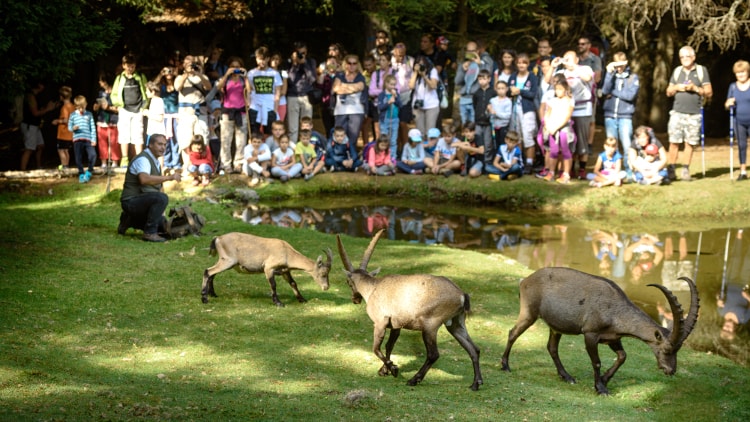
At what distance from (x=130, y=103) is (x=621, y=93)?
364 inches

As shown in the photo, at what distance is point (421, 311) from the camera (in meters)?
7.23

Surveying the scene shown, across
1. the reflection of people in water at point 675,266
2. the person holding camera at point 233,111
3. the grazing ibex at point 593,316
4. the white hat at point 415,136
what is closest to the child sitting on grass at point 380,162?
the white hat at point 415,136

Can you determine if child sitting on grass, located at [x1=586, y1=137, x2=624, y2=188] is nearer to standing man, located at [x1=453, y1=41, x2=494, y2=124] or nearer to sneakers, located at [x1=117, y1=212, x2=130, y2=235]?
standing man, located at [x1=453, y1=41, x2=494, y2=124]

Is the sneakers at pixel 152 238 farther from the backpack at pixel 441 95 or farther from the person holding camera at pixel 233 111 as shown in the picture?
the backpack at pixel 441 95

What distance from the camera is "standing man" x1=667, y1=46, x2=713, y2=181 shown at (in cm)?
1609

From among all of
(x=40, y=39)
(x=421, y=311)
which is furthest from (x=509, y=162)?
(x=421, y=311)

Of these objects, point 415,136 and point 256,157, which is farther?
point 415,136

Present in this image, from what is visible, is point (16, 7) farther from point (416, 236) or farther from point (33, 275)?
point (416, 236)

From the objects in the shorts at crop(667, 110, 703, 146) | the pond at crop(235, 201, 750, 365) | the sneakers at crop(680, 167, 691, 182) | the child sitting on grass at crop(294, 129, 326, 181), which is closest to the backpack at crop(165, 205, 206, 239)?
the pond at crop(235, 201, 750, 365)

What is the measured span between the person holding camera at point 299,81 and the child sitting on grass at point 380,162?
5.76ft

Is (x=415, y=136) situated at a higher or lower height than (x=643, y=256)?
higher

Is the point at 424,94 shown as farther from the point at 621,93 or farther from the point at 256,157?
the point at 621,93

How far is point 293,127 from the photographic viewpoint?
1830 cm

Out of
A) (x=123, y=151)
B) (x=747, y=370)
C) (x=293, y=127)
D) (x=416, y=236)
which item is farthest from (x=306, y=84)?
(x=747, y=370)
